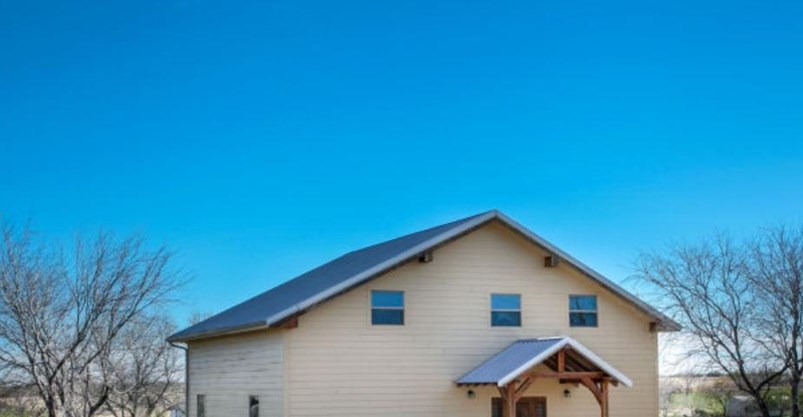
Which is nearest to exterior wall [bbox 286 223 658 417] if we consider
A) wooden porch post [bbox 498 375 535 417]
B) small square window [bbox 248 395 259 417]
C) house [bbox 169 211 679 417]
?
house [bbox 169 211 679 417]

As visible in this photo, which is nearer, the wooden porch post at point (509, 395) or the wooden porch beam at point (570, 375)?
the wooden porch post at point (509, 395)

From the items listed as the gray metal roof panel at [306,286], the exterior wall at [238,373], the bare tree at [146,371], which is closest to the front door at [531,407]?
the gray metal roof panel at [306,286]

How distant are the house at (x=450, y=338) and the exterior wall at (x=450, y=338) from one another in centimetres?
3

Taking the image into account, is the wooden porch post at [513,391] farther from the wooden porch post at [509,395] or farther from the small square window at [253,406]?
the small square window at [253,406]

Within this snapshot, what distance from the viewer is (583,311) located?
80.2 ft

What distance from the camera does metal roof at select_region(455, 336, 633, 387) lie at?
69.1 ft

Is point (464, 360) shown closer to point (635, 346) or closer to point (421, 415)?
point (421, 415)

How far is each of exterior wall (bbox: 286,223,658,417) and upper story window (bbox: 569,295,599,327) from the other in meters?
0.15

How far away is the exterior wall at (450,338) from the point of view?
2136 centimetres

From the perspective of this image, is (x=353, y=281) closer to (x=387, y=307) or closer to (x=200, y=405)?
(x=387, y=307)

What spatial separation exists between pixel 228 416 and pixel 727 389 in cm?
1644

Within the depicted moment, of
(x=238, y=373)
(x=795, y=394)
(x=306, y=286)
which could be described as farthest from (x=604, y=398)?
(x=238, y=373)

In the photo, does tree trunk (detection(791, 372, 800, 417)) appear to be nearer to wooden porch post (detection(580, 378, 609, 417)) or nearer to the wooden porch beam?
wooden porch post (detection(580, 378, 609, 417))

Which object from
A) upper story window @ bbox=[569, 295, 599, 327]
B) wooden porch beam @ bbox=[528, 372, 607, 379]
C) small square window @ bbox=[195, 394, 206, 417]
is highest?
upper story window @ bbox=[569, 295, 599, 327]
